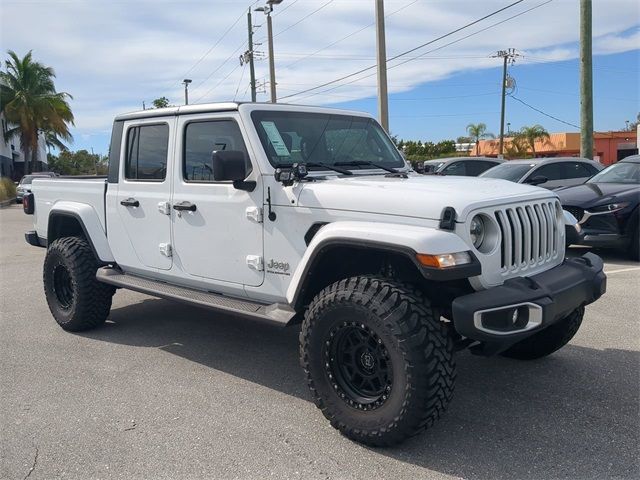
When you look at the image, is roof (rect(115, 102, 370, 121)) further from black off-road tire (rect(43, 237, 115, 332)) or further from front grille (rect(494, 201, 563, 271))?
front grille (rect(494, 201, 563, 271))

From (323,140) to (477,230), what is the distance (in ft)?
5.24

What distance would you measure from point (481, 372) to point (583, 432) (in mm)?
1047

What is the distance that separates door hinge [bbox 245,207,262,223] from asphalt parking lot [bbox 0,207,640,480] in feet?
3.92

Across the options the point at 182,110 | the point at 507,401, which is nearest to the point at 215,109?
the point at 182,110

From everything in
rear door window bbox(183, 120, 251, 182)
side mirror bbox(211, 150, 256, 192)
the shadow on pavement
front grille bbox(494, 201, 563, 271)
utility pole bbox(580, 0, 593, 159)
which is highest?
utility pole bbox(580, 0, 593, 159)

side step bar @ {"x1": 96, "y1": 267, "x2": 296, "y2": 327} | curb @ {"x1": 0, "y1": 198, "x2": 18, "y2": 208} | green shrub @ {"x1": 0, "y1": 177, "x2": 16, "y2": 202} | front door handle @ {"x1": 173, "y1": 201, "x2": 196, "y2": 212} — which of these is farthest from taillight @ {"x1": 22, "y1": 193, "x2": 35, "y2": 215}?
green shrub @ {"x1": 0, "y1": 177, "x2": 16, "y2": 202}

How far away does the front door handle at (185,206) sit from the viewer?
14.4 ft

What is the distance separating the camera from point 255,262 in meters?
3.99

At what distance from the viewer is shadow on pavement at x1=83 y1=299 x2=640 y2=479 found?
3.12 meters

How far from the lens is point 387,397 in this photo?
3193 millimetres

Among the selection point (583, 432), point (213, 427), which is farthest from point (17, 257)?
point (583, 432)

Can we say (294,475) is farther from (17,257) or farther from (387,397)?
(17,257)

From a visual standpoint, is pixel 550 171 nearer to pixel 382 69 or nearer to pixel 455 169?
pixel 455 169

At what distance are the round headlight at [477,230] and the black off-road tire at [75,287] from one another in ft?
11.6
